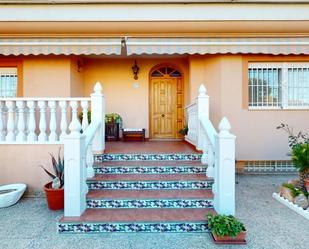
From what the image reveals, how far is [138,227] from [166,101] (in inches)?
298

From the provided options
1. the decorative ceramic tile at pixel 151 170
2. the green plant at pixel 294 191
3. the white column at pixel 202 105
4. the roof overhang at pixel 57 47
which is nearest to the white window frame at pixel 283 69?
the white column at pixel 202 105

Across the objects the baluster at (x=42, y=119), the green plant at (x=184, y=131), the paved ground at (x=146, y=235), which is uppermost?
the baluster at (x=42, y=119)

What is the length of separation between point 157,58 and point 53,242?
8871 millimetres

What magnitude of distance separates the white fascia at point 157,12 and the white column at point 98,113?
3.67 meters

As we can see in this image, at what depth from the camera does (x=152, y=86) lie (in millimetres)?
11500

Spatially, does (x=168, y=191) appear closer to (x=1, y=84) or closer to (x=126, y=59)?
(x=126, y=59)

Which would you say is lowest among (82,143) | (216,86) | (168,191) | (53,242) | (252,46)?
(53,242)

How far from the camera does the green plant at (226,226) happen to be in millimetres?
4258

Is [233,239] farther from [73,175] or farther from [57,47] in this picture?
[57,47]

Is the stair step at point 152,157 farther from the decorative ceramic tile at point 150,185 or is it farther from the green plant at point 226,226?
the green plant at point 226,226

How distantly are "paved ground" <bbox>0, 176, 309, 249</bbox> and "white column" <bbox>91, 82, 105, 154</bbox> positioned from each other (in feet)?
6.52

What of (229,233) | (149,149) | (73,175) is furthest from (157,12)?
(229,233)

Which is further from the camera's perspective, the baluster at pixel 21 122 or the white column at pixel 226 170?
the baluster at pixel 21 122

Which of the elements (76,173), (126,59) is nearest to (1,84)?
(126,59)
